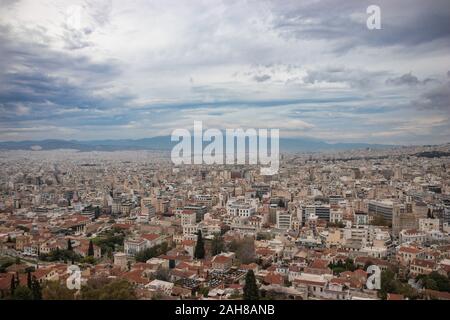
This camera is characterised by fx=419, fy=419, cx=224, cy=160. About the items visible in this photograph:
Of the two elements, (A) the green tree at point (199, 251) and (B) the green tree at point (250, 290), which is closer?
(B) the green tree at point (250, 290)

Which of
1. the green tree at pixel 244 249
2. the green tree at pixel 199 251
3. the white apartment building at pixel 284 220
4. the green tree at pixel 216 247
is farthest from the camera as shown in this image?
the white apartment building at pixel 284 220

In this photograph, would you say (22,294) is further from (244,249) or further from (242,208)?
(242,208)

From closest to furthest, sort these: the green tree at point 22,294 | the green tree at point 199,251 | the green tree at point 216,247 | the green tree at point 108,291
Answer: the green tree at point 108,291, the green tree at point 22,294, the green tree at point 199,251, the green tree at point 216,247

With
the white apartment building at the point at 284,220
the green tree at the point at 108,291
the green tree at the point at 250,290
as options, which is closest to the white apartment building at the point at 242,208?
the white apartment building at the point at 284,220

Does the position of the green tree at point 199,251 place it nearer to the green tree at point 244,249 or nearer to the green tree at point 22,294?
the green tree at point 244,249

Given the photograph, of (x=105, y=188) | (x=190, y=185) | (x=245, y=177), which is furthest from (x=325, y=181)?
(x=105, y=188)

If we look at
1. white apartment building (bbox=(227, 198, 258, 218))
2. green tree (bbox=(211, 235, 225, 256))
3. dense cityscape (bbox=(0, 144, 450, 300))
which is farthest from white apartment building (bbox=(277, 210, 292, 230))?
green tree (bbox=(211, 235, 225, 256))

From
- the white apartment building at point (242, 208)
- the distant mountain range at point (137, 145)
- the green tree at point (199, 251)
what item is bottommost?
the green tree at point (199, 251)

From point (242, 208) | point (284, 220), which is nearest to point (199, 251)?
point (284, 220)

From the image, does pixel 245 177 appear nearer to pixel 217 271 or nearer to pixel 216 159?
pixel 216 159
